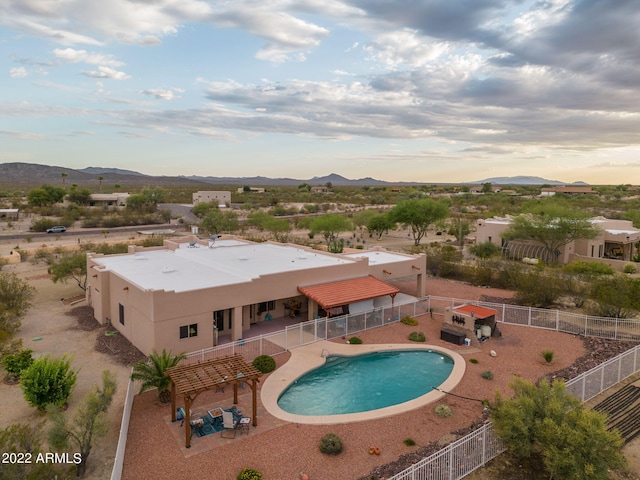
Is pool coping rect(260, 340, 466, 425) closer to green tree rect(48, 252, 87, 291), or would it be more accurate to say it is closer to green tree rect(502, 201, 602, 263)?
green tree rect(48, 252, 87, 291)

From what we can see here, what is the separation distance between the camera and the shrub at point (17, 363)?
17.1 m

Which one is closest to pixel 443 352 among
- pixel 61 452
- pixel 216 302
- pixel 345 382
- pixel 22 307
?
pixel 345 382

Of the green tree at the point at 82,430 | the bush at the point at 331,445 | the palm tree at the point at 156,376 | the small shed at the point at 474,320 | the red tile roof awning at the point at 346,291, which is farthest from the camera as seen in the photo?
the red tile roof awning at the point at 346,291

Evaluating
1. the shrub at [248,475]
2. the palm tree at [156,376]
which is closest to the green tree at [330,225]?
the palm tree at [156,376]

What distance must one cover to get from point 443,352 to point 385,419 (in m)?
7.43

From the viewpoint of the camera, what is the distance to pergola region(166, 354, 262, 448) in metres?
13.3

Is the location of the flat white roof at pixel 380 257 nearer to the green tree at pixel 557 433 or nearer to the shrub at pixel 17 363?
the green tree at pixel 557 433

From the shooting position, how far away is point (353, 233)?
229 ft

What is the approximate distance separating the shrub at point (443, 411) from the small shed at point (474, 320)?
313 inches

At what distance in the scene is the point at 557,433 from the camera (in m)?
11.1

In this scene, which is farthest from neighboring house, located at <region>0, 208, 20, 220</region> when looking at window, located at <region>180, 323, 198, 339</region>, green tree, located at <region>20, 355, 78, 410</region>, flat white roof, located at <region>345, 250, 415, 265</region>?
green tree, located at <region>20, 355, 78, 410</region>

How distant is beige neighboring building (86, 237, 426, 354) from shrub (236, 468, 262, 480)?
907 cm

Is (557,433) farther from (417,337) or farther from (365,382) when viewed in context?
(417,337)

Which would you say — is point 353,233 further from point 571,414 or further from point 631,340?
point 571,414
